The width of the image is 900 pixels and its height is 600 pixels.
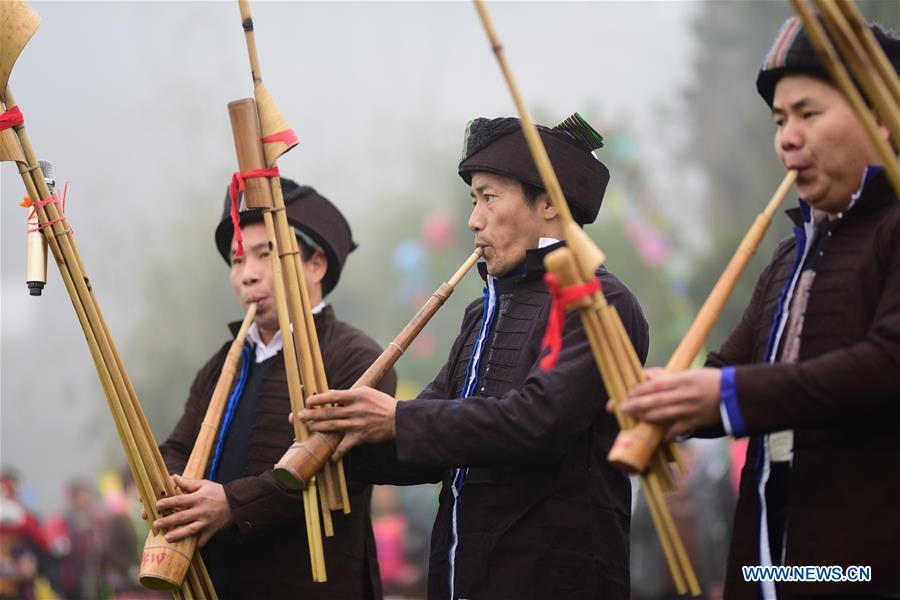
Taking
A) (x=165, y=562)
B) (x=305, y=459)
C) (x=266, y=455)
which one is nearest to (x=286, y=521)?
(x=266, y=455)

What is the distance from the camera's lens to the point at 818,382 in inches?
86.5

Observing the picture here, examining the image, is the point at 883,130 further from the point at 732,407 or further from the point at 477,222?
the point at 477,222

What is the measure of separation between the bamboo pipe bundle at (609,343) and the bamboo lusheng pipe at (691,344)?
0.20ft

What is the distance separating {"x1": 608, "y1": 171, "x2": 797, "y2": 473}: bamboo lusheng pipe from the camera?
2.21m

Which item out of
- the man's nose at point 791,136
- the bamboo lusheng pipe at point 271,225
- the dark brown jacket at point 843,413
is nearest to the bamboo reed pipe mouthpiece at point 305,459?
the bamboo lusheng pipe at point 271,225

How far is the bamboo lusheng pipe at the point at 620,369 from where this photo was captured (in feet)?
7.54

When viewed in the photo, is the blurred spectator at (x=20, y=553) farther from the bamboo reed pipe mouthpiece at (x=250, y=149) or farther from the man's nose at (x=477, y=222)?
the man's nose at (x=477, y=222)

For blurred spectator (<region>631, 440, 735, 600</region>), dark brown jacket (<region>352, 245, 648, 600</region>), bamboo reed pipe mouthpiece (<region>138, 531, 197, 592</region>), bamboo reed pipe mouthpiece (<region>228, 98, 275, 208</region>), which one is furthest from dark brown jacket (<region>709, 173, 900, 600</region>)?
blurred spectator (<region>631, 440, 735, 600</region>)

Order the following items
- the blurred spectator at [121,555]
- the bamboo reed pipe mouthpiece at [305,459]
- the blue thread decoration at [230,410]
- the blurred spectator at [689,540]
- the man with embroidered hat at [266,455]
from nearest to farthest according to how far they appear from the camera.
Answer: the bamboo reed pipe mouthpiece at [305,459], the man with embroidered hat at [266,455], the blue thread decoration at [230,410], the blurred spectator at [689,540], the blurred spectator at [121,555]

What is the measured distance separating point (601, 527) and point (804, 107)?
1.18 m

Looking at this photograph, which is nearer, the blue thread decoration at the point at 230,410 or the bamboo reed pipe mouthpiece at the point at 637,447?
the bamboo reed pipe mouthpiece at the point at 637,447

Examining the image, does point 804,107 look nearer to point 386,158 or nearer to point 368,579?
point 368,579

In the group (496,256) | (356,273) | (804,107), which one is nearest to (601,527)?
(496,256)

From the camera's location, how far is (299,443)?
2982 millimetres
